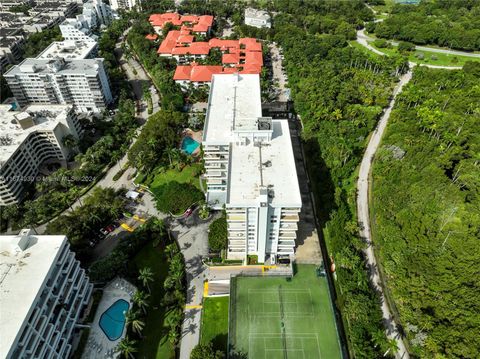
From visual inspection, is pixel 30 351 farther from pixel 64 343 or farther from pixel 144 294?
pixel 144 294

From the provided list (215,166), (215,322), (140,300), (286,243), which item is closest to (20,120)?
(215,166)

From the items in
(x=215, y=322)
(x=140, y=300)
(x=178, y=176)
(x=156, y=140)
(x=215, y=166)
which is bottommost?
(x=215, y=322)

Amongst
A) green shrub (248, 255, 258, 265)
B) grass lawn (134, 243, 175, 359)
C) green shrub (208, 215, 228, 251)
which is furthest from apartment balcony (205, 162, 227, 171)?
green shrub (248, 255, 258, 265)

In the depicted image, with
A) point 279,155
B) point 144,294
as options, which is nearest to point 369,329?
point 279,155

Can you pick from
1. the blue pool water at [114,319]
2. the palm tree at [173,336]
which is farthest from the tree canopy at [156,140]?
the palm tree at [173,336]

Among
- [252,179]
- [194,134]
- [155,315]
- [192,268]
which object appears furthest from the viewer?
[194,134]

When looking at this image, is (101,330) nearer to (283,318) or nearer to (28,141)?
(283,318)

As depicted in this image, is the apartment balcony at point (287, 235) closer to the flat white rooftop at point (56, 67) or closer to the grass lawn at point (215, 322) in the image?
the grass lawn at point (215, 322)
